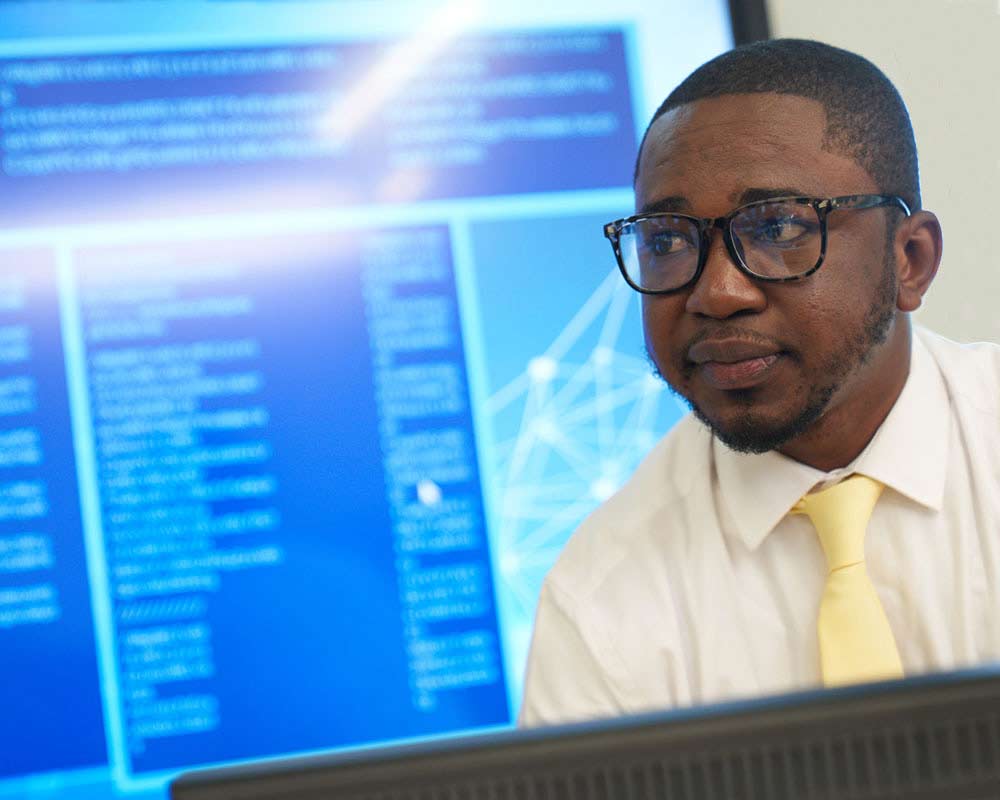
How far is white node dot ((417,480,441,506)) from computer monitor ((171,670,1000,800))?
1.25m

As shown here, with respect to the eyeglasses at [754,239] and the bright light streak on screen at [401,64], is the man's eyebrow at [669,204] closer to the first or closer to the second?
the eyeglasses at [754,239]

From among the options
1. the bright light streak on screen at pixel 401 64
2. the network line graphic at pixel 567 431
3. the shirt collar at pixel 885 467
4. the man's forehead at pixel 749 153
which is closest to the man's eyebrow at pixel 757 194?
the man's forehead at pixel 749 153

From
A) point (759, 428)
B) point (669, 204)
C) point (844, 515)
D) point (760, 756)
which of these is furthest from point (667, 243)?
point (760, 756)

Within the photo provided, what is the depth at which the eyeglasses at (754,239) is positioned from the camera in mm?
882

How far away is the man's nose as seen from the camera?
0.86 m

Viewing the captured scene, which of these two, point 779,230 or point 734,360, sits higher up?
point 779,230

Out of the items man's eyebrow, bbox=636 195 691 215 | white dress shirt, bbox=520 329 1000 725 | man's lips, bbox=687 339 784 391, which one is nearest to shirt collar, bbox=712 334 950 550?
white dress shirt, bbox=520 329 1000 725

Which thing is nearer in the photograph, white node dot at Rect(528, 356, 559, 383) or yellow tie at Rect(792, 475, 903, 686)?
yellow tie at Rect(792, 475, 903, 686)

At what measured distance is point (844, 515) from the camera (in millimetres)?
952

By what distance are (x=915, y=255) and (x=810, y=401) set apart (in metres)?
0.20

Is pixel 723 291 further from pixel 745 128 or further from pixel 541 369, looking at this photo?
pixel 541 369

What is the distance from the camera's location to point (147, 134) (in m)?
1.56

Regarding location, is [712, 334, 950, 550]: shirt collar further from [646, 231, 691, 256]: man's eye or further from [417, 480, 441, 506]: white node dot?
[417, 480, 441, 506]: white node dot

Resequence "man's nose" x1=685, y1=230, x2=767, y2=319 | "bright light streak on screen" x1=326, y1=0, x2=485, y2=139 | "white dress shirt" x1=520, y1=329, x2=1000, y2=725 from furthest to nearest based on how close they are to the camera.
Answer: "bright light streak on screen" x1=326, y1=0, x2=485, y2=139 → "white dress shirt" x1=520, y1=329, x2=1000, y2=725 → "man's nose" x1=685, y1=230, x2=767, y2=319
